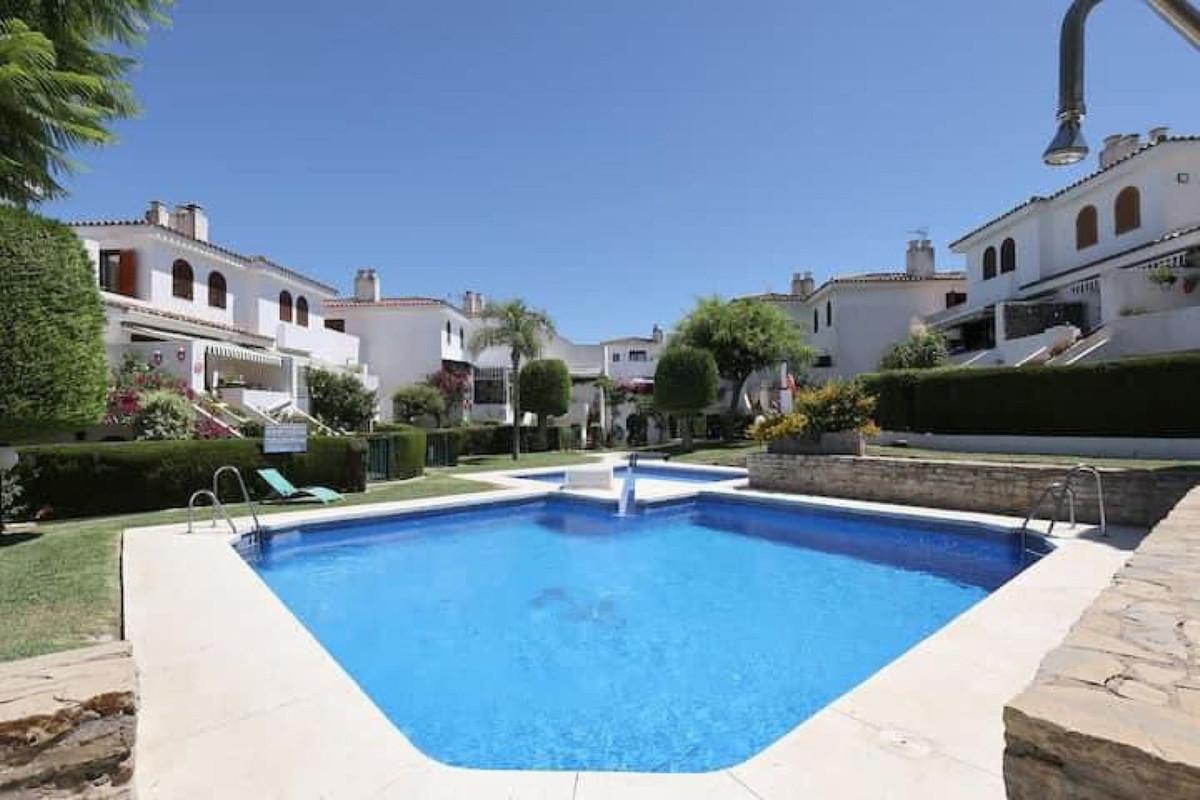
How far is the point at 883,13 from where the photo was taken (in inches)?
505

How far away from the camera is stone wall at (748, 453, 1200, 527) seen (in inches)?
434

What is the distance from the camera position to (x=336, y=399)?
29031 mm

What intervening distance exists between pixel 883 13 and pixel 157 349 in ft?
81.9

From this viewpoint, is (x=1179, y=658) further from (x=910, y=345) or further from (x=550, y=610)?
(x=910, y=345)

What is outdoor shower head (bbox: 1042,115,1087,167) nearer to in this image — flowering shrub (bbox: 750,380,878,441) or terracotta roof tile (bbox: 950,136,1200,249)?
flowering shrub (bbox: 750,380,878,441)

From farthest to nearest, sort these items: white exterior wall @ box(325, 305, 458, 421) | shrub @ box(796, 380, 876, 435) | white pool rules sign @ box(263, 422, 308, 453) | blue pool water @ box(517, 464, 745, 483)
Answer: white exterior wall @ box(325, 305, 458, 421) < blue pool water @ box(517, 464, 745, 483) < shrub @ box(796, 380, 876, 435) < white pool rules sign @ box(263, 422, 308, 453)

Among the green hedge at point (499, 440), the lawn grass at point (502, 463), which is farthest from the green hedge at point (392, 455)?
the green hedge at point (499, 440)

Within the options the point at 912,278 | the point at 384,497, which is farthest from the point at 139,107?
the point at 912,278

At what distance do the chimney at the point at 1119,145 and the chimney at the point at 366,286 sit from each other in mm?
42444

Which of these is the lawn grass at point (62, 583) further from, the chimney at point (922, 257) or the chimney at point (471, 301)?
the chimney at point (922, 257)

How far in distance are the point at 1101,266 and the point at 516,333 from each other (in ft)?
91.2

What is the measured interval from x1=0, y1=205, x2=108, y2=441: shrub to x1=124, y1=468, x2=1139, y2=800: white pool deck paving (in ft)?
14.0

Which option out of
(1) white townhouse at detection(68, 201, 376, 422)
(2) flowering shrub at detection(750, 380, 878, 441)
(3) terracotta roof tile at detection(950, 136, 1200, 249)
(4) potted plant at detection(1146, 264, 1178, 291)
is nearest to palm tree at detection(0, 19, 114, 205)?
(1) white townhouse at detection(68, 201, 376, 422)

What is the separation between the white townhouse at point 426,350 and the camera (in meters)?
39.2
